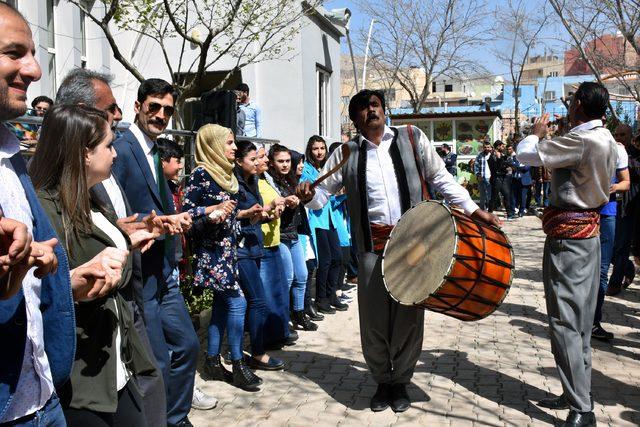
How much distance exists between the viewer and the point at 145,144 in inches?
170

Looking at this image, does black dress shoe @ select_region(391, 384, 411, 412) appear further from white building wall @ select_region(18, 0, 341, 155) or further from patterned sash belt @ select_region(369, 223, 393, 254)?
white building wall @ select_region(18, 0, 341, 155)

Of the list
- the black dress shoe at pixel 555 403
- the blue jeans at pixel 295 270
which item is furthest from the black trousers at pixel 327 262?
the black dress shoe at pixel 555 403

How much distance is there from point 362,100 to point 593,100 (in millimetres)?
1618

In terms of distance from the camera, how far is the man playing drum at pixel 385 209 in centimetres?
537

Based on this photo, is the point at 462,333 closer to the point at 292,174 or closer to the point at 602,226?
the point at 602,226

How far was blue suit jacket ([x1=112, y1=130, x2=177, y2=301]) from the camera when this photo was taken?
4.13m

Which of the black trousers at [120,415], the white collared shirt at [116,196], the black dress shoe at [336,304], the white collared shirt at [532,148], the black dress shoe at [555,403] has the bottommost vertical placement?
the black dress shoe at [336,304]

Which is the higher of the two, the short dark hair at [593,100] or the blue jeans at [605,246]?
the short dark hair at [593,100]

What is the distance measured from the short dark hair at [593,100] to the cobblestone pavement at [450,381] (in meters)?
2.07

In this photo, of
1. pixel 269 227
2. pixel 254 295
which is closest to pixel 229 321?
pixel 254 295

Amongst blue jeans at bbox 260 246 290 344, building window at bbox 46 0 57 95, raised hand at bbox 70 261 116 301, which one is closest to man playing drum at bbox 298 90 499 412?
blue jeans at bbox 260 246 290 344

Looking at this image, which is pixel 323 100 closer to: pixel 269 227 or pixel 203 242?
pixel 269 227

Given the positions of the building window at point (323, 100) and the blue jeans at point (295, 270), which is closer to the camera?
the blue jeans at point (295, 270)

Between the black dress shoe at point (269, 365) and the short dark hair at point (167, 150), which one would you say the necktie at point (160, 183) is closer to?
the short dark hair at point (167, 150)
